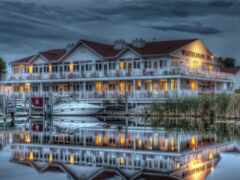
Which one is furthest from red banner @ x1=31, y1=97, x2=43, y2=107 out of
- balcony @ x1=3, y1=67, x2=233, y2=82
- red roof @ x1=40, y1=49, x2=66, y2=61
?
red roof @ x1=40, y1=49, x2=66, y2=61

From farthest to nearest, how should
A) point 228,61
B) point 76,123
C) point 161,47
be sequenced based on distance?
point 228,61
point 161,47
point 76,123

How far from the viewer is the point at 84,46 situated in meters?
69.3

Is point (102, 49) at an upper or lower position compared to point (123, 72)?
upper

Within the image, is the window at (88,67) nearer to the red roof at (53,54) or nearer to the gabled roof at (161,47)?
the red roof at (53,54)

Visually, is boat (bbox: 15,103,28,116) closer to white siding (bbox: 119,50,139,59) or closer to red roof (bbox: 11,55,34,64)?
red roof (bbox: 11,55,34,64)

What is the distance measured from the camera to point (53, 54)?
76062 millimetres

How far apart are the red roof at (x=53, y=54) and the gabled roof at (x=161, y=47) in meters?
13.8

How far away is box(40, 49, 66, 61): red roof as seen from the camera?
72994mm

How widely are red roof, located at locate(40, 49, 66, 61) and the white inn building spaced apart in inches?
5.2

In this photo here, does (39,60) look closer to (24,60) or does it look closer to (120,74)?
(24,60)

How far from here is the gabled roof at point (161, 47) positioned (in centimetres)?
6250

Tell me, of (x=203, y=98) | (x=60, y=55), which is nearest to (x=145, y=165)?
(x=203, y=98)

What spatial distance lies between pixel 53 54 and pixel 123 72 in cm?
1718

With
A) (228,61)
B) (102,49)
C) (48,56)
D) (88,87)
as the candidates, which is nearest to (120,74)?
(88,87)
